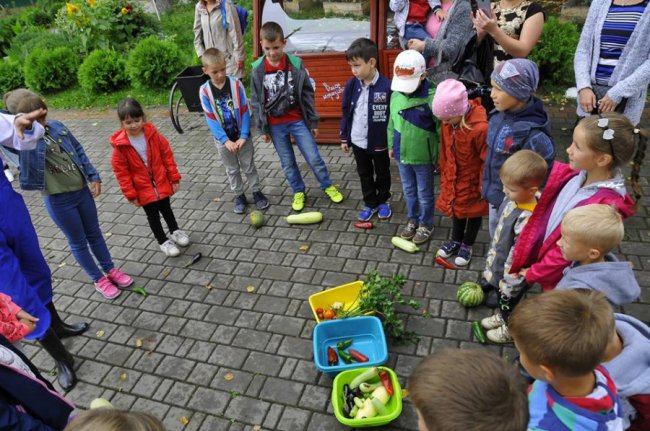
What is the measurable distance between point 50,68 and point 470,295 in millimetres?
10587

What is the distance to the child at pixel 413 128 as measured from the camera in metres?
3.95

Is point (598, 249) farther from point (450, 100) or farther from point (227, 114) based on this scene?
point (227, 114)

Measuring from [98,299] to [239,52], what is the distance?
417cm

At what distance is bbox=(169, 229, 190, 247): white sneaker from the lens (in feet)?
16.6

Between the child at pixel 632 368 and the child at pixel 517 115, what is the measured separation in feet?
5.17

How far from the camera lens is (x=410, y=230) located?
15.5 feet

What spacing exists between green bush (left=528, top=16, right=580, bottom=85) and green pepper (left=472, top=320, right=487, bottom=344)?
495 cm

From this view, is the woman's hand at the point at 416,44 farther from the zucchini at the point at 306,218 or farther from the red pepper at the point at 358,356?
the red pepper at the point at 358,356

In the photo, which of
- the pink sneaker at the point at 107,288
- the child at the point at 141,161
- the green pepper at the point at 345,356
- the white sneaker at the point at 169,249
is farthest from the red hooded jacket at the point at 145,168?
the green pepper at the point at 345,356

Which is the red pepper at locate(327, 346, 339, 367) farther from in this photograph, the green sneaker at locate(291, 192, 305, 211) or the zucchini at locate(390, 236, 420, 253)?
the green sneaker at locate(291, 192, 305, 211)

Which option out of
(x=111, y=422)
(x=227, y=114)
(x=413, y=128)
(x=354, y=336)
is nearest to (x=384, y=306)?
(x=354, y=336)

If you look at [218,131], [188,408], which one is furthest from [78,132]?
[188,408]

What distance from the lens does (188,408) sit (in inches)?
133

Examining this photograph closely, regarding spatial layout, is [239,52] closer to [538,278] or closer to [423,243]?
[423,243]
